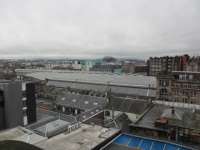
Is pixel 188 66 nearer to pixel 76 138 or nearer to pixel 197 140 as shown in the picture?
pixel 197 140

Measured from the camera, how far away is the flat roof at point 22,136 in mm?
19791

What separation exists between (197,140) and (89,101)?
22054mm

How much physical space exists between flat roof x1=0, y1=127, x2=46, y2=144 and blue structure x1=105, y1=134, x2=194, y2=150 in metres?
7.63

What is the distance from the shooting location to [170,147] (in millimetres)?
19203

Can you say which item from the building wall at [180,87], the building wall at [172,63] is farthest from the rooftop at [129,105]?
the building wall at [172,63]

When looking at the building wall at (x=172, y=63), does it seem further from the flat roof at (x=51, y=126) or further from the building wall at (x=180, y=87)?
the flat roof at (x=51, y=126)

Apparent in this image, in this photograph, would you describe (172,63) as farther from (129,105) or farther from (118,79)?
(129,105)

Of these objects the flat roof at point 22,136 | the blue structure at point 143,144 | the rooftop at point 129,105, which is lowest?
the rooftop at point 129,105

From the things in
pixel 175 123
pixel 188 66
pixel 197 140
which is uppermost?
pixel 188 66

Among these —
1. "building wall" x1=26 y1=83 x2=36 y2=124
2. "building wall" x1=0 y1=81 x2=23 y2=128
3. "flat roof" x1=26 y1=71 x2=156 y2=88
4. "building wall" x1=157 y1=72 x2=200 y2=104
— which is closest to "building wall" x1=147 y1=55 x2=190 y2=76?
"flat roof" x1=26 y1=71 x2=156 y2=88

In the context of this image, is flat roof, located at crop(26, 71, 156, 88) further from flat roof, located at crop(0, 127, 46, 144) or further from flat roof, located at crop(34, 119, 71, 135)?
flat roof, located at crop(0, 127, 46, 144)

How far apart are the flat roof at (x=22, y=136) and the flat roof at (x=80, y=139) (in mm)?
1505

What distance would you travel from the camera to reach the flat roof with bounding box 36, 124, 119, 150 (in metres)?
17.8

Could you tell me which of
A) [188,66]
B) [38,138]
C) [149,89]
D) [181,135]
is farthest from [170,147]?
[188,66]
